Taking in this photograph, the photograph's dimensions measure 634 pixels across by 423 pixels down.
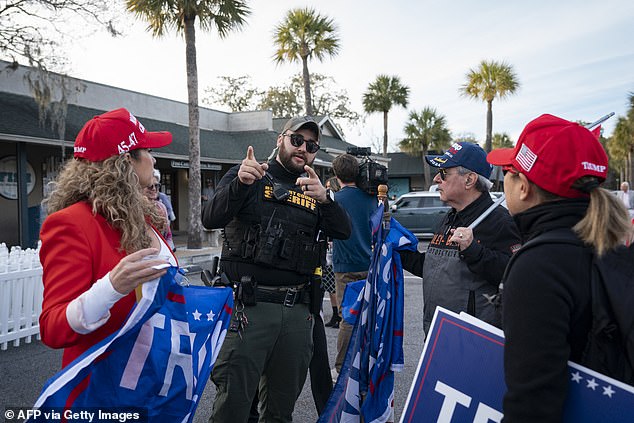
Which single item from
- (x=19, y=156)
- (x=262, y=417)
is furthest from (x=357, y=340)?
(x=19, y=156)

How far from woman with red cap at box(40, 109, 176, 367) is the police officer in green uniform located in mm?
629

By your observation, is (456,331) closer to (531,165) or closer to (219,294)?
(531,165)

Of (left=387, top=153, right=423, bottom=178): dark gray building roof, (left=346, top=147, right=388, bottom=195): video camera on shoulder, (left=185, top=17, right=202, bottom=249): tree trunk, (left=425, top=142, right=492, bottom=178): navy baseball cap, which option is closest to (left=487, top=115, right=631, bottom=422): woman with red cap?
(left=425, top=142, right=492, bottom=178): navy baseball cap

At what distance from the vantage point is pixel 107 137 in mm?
1872

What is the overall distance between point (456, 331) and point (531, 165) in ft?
2.19

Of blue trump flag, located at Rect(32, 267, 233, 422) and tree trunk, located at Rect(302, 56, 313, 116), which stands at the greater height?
tree trunk, located at Rect(302, 56, 313, 116)

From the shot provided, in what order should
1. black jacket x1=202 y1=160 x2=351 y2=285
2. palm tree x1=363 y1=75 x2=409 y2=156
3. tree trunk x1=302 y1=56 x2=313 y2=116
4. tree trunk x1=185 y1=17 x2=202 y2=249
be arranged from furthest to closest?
palm tree x1=363 y1=75 x2=409 y2=156 → tree trunk x1=302 y1=56 x2=313 y2=116 → tree trunk x1=185 y1=17 x2=202 y2=249 → black jacket x1=202 y1=160 x2=351 y2=285

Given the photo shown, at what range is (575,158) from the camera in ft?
4.79

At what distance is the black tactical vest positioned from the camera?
8.61 ft

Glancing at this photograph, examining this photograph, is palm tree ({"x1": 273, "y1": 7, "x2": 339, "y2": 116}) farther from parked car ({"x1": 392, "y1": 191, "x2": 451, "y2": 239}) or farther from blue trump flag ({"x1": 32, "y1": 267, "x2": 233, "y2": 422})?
blue trump flag ({"x1": 32, "y1": 267, "x2": 233, "y2": 422})

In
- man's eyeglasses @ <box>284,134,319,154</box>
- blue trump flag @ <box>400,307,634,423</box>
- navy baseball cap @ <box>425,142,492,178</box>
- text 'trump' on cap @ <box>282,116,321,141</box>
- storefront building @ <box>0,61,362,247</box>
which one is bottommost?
blue trump flag @ <box>400,307,634,423</box>

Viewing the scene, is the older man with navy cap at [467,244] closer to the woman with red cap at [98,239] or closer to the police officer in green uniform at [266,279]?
the police officer in green uniform at [266,279]
